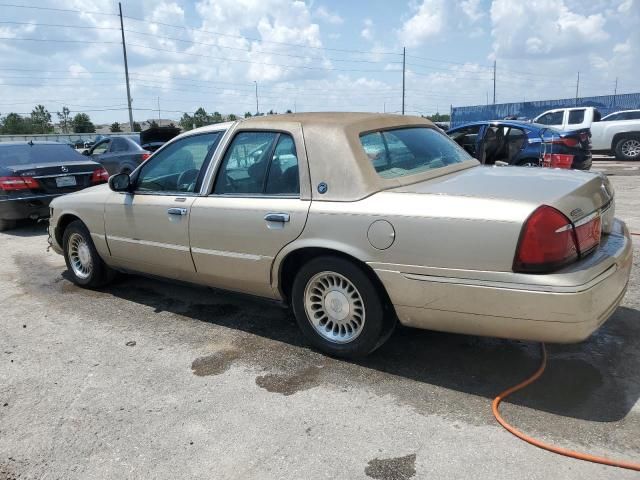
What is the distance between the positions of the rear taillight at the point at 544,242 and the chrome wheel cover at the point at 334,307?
3.42 ft

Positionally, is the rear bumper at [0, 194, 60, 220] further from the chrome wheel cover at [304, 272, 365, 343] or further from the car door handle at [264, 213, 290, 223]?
the chrome wheel cover at [304, 272, 365, 343]

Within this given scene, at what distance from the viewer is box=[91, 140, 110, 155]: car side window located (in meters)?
13.9

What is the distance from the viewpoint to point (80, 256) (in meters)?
5.50

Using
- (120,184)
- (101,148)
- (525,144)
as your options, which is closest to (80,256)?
(120,184)

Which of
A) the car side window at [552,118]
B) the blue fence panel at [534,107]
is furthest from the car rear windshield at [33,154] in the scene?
the blue fence panel at [534,107]

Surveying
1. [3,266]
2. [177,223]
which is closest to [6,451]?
[177,223]

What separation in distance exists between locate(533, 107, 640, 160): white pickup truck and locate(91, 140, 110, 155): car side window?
40.9 feet

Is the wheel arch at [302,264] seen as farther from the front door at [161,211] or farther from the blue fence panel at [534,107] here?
the blue fence panel at [534,107]

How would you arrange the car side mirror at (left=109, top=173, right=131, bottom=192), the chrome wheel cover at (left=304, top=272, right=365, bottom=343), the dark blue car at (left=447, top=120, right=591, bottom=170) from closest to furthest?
the chrome wheel cover at (left=304, top=272, right=365, bottom=343) → the car side mirror at (left=109, top=173, right=131, bottom=192) → the dark blue car at (left=447, top=120, right=591, bottom=170)

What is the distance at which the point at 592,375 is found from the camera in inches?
131

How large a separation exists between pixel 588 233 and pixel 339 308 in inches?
60.9

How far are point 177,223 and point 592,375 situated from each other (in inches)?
121

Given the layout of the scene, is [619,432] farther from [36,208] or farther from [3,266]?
[36,208]

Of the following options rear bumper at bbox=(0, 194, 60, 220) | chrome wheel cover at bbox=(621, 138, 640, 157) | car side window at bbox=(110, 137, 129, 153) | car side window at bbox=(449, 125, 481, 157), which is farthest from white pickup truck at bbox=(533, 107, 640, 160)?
rear bumper at bbox=(0, 194, 60, 220)
